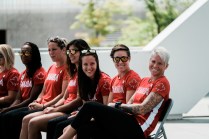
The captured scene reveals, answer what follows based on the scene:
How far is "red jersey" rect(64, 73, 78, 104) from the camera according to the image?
693 centimetres

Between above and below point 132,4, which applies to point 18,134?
below

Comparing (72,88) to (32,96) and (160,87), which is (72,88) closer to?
(32,96)

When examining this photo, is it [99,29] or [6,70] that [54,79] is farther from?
[99,29]

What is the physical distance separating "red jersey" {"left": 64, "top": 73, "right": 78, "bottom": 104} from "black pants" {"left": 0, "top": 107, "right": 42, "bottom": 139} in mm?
564

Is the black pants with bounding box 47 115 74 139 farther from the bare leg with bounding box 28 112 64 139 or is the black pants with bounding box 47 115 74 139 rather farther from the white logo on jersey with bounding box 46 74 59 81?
the white logo on jersey with bounding box 46 74 59 81

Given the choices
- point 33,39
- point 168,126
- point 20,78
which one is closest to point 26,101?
point 20,78

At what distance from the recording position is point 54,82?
7.29m

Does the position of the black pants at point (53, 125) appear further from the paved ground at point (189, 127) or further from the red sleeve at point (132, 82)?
the paved ground at point (189, 127)

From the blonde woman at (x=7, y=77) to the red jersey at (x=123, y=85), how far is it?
6.01 feet

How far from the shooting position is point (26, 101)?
759 centimetres

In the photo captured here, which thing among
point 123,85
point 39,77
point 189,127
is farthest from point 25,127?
point 189,127

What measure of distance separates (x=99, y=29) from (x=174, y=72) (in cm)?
2195

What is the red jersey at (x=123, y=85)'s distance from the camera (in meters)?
6.36

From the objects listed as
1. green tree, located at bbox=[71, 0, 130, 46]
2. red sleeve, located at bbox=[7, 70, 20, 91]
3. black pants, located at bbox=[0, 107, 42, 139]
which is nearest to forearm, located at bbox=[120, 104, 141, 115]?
black pants, located at bbox=[0, 107, 42, 139]
